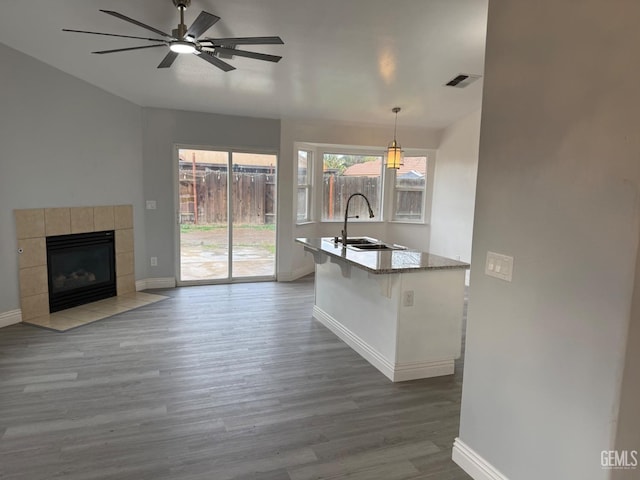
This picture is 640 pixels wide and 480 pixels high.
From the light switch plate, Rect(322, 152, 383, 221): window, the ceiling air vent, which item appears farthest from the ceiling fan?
Rect(322, 152, 383, 221): window

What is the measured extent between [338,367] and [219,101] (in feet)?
12.5

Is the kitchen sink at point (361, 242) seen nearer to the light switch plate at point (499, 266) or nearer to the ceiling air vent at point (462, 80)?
the light switch plate at point (499, 266)

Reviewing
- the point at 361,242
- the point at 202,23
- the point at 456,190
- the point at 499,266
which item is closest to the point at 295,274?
the point at 361,242

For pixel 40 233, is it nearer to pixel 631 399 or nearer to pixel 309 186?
pixel 309 186

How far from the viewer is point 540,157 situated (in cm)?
177

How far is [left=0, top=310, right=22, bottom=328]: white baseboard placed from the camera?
4.14 metres

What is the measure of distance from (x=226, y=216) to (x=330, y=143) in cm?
200

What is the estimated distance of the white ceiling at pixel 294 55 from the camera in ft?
10.7

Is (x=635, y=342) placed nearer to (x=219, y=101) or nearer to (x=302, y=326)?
(x=302, y=326)

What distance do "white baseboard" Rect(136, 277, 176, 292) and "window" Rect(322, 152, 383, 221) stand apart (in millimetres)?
2741

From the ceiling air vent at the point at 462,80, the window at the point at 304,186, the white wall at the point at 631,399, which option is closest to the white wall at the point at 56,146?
the window at the point at 304,186

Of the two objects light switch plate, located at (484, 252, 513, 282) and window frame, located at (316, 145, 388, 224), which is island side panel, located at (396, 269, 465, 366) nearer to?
light switch plate, located at (484, 252, 513, 282)


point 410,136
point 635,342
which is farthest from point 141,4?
point 410,136

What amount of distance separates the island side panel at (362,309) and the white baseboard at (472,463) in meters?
0.97
